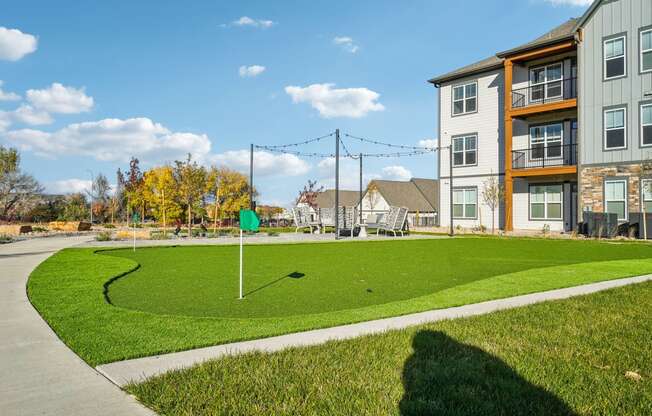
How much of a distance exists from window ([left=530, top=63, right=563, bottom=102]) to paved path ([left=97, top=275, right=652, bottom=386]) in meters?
20.9

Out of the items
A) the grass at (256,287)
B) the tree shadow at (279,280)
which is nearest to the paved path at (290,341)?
the grass at (256,287)

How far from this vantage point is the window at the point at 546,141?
25000 mm

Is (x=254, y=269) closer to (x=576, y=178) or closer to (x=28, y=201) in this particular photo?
(x=576, y=178)

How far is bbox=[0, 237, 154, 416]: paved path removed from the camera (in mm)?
2969

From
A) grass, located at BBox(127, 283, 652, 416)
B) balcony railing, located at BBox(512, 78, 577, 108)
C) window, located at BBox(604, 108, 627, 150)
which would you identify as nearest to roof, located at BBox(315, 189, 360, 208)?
balcony railing, located at BBox(512, 78, 577, 108)

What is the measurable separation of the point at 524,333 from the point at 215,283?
5.23 m

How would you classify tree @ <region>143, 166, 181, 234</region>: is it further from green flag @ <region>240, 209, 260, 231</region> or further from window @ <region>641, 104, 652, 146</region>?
window @ <region>641, 104, 652, 146</region>

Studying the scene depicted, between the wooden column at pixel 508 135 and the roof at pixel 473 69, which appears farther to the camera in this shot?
the roof at pixel 473 69

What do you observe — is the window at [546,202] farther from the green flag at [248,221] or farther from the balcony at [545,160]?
the green flag at [248,221]

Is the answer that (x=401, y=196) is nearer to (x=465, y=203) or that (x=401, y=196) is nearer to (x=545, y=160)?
(x=465, y=203)

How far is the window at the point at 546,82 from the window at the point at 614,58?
2.50 meters

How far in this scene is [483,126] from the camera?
27859mm

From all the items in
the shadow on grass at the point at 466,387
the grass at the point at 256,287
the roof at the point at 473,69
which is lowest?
the shadow on grass at the point at 466,387

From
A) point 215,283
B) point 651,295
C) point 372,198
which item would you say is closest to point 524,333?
point 651,295
